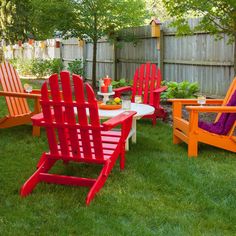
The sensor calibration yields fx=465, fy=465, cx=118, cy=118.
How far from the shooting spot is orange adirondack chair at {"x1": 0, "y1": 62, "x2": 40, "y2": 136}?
19.9ft

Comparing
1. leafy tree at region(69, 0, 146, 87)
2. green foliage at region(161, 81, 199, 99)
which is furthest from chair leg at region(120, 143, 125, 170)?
leafy tree at region(69, 0, 146, 87)

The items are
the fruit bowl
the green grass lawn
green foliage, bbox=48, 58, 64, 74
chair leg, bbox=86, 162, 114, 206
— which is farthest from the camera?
green foliage, bbox=48, 58, 64, 74

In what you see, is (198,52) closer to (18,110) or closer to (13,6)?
(18,110)

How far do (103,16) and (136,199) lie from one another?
26.6 ft

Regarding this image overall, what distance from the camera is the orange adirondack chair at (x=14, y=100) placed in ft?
19.9

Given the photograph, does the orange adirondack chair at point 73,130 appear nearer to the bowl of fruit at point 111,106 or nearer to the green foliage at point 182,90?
the bowl of fruit at point 111,106

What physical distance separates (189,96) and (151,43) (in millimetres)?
2713

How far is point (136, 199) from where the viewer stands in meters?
3.67

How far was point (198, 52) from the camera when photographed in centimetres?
939

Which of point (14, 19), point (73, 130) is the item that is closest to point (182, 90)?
point (73, 130)

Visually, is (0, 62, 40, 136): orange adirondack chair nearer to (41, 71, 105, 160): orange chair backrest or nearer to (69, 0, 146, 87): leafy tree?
(41, 71, 105, 160): orange chair backrest

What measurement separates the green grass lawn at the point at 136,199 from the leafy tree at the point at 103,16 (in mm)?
6353

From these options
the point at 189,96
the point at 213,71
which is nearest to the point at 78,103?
the point at 189,96

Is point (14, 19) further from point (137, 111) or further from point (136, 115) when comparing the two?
point (136, 115)
